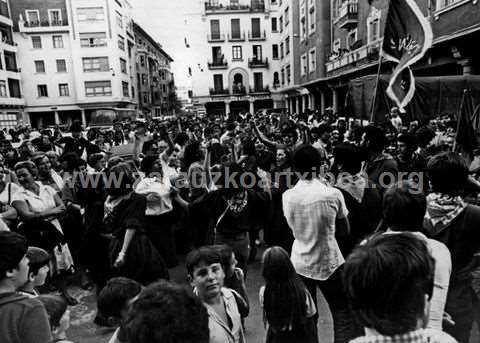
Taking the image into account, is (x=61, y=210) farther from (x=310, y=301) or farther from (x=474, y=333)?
(x=474, y=333)

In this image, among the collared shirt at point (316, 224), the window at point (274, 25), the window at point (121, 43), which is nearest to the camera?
the collared shirt at point (316, 224)

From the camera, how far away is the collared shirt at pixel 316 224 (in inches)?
110

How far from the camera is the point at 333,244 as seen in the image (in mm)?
2875

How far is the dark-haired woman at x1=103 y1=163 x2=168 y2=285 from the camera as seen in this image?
334 cm

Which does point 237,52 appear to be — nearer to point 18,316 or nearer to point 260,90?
point 260,90

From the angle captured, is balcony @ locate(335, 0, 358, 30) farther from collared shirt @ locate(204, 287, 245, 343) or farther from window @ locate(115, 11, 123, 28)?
window @ locate(115, 11, 123, 28)

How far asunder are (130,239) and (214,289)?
129cm

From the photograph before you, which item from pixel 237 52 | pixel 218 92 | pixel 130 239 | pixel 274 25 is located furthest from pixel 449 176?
pixel 274 25

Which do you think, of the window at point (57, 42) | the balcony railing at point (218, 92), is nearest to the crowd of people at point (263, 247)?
the window at point (57, 42)

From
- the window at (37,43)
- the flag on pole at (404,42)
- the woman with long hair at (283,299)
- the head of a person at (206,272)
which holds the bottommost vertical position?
the woman with long hair at (283,299)

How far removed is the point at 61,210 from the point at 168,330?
347 cm

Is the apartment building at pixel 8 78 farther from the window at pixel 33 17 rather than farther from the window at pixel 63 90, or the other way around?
the window at pixel 63 90

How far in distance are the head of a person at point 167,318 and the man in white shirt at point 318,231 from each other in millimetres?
1595

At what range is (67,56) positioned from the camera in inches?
1628
